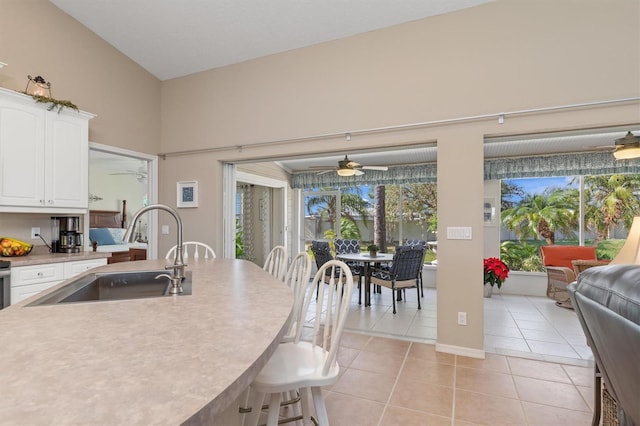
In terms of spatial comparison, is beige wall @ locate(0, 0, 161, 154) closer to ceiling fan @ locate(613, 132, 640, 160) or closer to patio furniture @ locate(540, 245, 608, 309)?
ceiling fan @ locate(613, 132, 640, 160)

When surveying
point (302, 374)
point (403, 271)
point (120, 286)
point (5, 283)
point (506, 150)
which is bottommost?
point (403, 271)

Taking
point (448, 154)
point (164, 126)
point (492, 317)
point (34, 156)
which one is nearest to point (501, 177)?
point (492, 317)

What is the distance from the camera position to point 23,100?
9.43ft

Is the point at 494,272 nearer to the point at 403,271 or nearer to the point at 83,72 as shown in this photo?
the point at 403,271

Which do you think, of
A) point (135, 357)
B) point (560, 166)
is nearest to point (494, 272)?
point (560, 166)

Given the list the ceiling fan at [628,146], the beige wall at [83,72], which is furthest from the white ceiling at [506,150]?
the beige wall at [83,72]

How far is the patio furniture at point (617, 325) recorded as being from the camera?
852 mm

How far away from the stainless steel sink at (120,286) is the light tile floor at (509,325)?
2.37m

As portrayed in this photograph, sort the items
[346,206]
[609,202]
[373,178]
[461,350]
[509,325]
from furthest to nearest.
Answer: [346,206] < [373,178] < [609,202] < [509,325] < [461,350]

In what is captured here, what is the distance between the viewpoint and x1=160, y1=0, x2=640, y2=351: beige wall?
2666 millimetres

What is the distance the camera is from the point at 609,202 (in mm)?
5449

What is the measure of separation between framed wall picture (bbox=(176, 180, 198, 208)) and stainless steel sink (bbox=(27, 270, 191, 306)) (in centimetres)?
248

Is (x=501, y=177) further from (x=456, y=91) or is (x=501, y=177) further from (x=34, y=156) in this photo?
(x=34, y=156)

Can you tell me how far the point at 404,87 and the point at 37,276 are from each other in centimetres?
372
